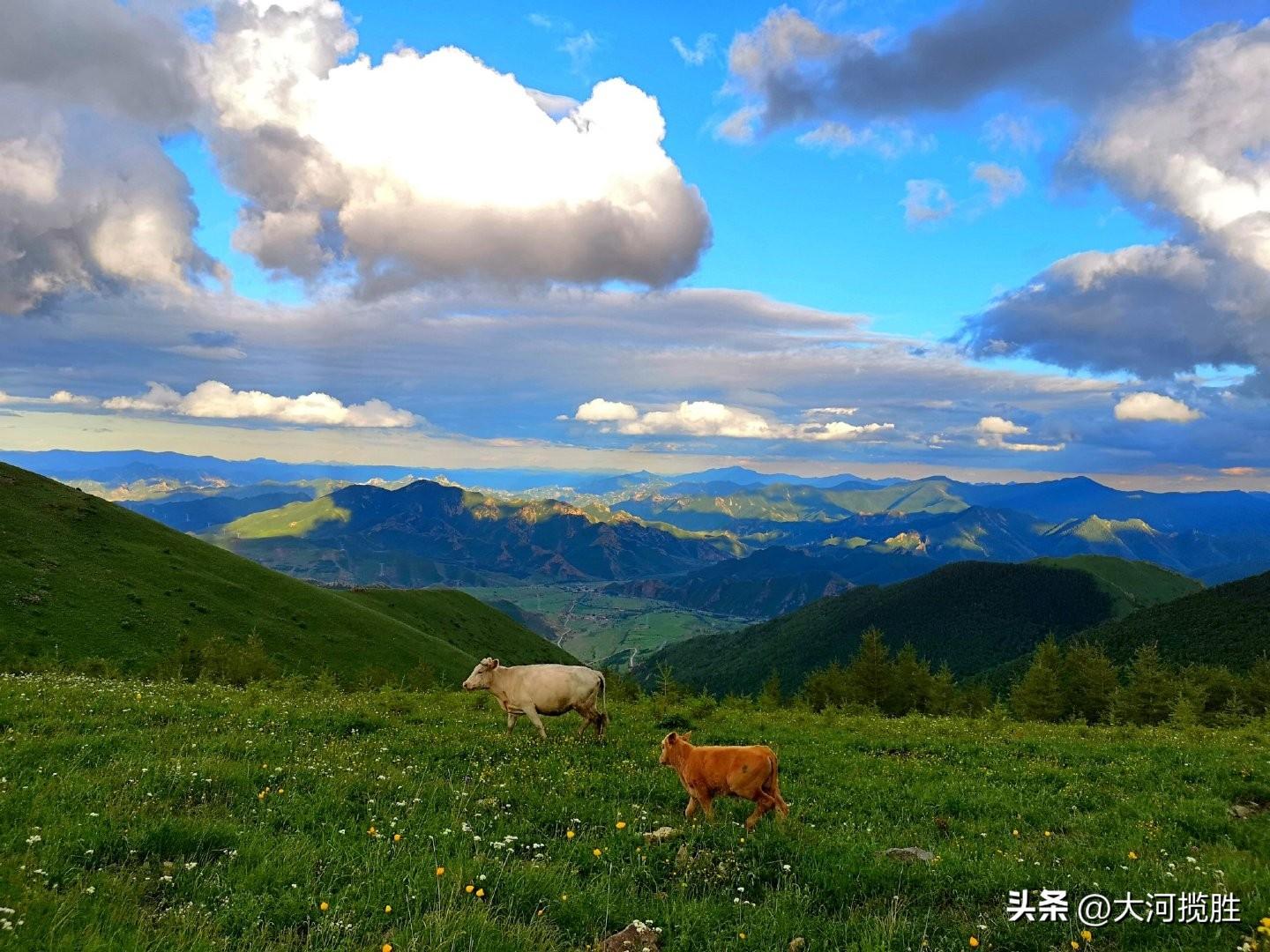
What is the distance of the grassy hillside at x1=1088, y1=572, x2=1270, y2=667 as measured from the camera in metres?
145

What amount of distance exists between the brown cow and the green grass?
50 centimetres

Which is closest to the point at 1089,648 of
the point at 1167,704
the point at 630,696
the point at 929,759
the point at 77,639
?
the point at 1167,704

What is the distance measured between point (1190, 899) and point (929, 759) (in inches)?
380

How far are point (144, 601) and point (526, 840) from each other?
82290mm

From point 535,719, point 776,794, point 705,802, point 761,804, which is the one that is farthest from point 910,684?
point 705,802

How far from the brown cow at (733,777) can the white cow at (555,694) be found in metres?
5.83

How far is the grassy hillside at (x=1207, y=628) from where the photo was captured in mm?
144875

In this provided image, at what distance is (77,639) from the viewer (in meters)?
58.7

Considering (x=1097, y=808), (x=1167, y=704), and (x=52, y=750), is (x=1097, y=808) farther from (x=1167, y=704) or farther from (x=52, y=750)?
(x=1167, y=704)

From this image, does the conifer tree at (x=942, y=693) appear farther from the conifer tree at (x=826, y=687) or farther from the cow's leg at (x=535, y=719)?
the cow's leg at (x=535, y=719)

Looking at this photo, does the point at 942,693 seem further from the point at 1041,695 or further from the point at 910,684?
the point at 1041,695

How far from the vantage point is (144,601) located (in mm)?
71438

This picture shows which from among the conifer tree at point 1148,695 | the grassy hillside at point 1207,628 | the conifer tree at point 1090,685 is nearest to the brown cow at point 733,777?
the conifer tree at point 1148,695

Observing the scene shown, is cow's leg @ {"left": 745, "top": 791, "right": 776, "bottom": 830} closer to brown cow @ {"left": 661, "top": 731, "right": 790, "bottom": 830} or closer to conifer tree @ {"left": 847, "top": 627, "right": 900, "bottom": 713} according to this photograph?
brown cow @ {"left": 661, "top": 731, "right": 790, "bottom": 830}
